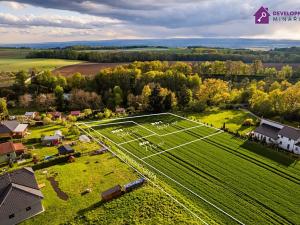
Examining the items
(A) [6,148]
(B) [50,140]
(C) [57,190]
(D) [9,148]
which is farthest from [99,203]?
(B) [50,140]

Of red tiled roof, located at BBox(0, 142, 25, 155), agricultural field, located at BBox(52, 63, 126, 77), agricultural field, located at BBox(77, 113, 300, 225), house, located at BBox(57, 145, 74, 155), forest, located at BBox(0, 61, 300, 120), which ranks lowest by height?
agricultural field, located at BBox(77, 113, 300, 225)

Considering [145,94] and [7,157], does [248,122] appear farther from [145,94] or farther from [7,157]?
[7,157]

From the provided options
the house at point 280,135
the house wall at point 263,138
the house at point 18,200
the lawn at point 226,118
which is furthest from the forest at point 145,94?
the house at point 18,200

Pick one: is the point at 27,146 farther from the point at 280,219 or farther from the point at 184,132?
the point at 280,219

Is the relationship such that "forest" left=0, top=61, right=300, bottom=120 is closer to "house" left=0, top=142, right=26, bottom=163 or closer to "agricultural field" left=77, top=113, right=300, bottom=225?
"agricultural field" left=77, top=113, right=300, bottom=225

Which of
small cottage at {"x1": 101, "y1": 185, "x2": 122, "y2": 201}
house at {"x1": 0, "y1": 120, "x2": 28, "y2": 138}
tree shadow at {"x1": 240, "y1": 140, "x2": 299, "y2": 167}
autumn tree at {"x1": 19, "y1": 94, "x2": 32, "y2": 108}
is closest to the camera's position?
small cottage at {"x1": 101, "y1": 185, "x2": 122, "y2": 201}

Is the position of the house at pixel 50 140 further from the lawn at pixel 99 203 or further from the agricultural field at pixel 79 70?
the agricultural field at pixel 79 70

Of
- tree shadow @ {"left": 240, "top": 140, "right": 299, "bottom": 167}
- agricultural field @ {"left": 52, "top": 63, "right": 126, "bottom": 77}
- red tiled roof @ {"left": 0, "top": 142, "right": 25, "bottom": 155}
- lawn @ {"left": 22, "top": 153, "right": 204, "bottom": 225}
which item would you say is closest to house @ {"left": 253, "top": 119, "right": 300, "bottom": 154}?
tree shadow @ {"left": 240, "top": 140, "right": 299, "bottom": 167}
